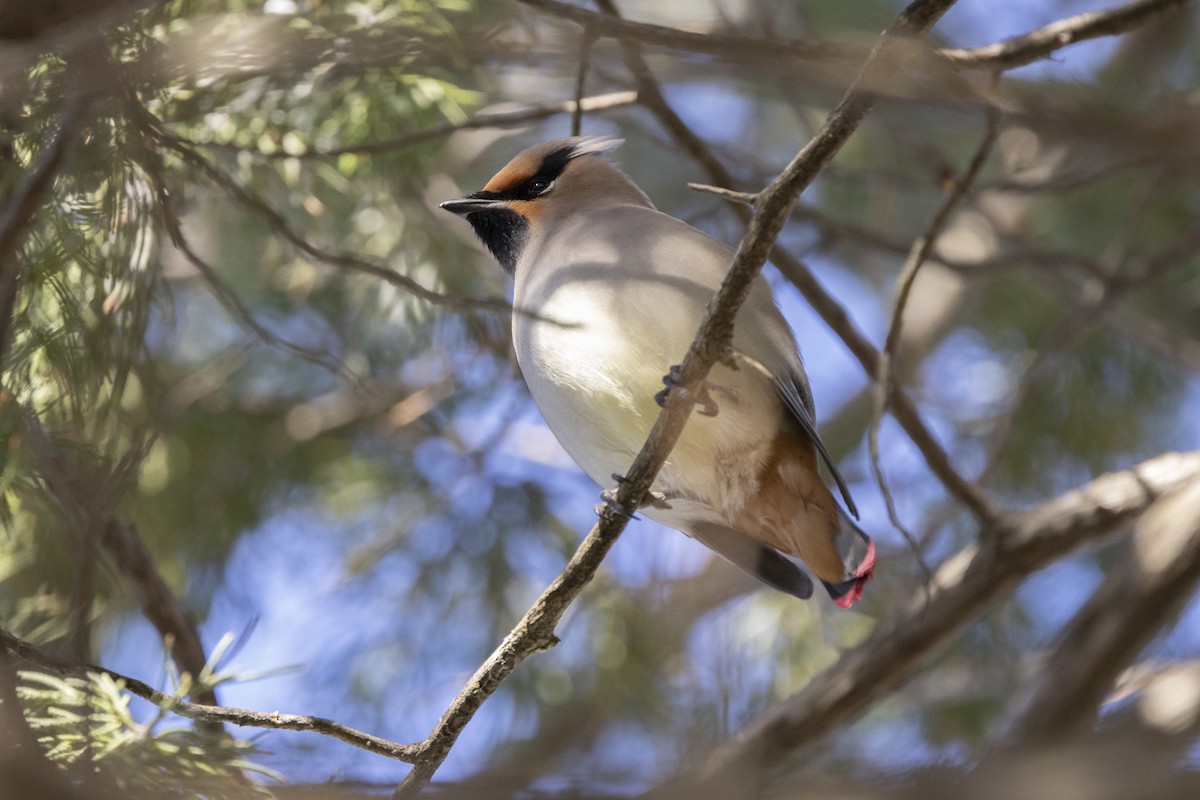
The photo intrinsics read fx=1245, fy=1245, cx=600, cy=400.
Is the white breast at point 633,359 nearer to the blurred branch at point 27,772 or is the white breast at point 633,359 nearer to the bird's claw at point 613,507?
the bird's claw at point 613,507

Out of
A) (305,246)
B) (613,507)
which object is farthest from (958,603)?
(305,246)

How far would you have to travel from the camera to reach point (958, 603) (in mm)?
4098

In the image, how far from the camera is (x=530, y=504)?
5.20 m

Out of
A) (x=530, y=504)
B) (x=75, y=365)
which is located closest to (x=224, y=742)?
(x=75, y=365)

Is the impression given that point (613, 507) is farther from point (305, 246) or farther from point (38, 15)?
point (38, 15)

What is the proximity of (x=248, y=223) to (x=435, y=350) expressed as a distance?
892mm

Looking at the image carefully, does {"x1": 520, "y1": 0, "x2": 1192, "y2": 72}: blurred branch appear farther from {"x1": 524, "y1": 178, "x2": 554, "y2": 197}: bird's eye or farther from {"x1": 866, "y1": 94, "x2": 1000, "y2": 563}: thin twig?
{"x1": 524, "y1": 178, "x2": 554, "y2": 197}: bird's eye

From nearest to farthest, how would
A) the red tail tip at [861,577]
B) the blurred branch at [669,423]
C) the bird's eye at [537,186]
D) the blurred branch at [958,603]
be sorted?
1. the blurred branch at [669,423]
2. the red tail tip at [861,577]
3. the blurred branch at [958,603]
4. the bird's eye at [537,186]

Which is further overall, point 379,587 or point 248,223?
point 379,587

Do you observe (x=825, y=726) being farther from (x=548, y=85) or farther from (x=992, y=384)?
(x=548, y=85)

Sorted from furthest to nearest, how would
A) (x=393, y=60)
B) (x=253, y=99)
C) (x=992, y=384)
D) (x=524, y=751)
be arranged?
(x=992, y=384) < (x=524, y=751) < (x=253, y=99) < (x=393, y=60)

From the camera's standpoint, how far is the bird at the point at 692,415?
306 centimetres

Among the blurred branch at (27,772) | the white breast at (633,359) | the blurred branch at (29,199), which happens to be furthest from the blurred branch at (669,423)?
the blurred branch at (29,199)

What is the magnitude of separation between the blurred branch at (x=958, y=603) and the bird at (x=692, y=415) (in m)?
0.71
